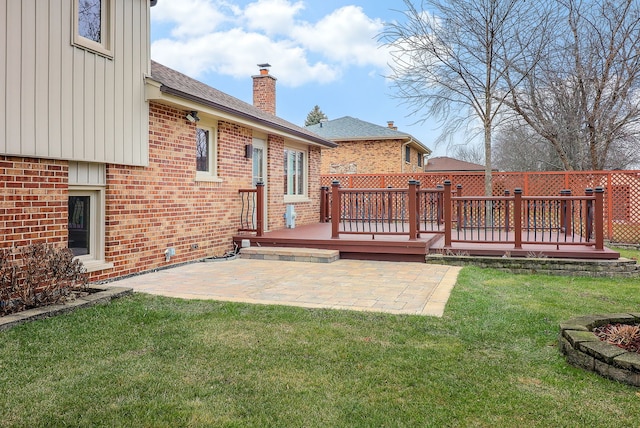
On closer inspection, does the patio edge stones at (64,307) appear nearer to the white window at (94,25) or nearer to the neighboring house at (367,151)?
the white window at (94,25)

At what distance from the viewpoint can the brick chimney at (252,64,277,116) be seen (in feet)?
48.0

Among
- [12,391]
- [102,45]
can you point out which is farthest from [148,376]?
[102,45]

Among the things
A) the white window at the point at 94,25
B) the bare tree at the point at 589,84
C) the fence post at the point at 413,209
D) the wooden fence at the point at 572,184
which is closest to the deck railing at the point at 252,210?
the wooden fence at the point at 572,184

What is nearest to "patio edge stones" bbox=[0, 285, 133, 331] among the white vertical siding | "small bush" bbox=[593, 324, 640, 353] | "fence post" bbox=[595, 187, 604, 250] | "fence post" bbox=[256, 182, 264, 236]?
the white vertical siding

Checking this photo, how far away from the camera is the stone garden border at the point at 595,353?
293 cm

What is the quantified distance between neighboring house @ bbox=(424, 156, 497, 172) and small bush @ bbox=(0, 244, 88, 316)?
2759 cm

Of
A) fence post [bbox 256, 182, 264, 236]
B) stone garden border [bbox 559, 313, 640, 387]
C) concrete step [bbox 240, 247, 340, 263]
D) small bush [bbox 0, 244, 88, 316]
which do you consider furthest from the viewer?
fence post [bbox 256, 182, 264, 236]

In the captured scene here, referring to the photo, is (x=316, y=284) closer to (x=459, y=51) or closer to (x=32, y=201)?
(x=32, y=201)

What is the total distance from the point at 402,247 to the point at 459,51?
25.8 ft

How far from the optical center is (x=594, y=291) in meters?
6.05

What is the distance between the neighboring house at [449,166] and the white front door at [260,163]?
2121 cm

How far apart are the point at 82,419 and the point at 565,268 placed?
7.19 metres

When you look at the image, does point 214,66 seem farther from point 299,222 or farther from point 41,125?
point 41,125

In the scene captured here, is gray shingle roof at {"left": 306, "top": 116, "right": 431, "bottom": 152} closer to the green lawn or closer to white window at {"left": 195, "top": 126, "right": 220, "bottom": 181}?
white window at {"left": 195, "top": 126, "right": 220, "bottom": 181}
